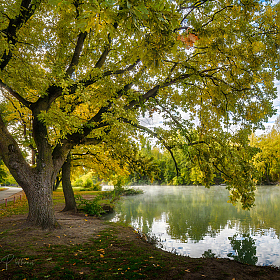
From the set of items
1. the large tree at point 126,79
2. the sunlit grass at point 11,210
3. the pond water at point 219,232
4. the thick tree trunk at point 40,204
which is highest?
the large tree at point 126,79

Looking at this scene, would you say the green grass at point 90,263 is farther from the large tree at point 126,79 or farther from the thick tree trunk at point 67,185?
the thick tree trunk at point 67,185

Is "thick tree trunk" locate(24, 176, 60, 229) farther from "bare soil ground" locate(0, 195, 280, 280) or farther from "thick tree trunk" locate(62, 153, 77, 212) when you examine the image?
"thick tree trunk" locate(62, 153, 77, 212)

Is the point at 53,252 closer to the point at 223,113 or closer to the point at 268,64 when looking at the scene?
the point at 223,113

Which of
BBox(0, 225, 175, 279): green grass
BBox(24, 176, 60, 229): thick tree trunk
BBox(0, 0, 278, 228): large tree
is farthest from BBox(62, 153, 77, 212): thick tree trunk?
BBox(0, 225, 175, 279): green grass

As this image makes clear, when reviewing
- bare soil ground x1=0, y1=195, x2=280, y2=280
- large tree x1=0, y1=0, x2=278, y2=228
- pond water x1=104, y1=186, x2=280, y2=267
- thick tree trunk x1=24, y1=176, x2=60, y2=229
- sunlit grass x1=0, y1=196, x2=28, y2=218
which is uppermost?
large tree x1=0, y1=0, x2=278, y2=228

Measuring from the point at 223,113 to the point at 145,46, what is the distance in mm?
4850

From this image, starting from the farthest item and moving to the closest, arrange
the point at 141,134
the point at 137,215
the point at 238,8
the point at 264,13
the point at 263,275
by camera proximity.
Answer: the point at 137,215 < the point at 141,134 < the point at 264,13 < the point at 238,8 < the point at 263,275

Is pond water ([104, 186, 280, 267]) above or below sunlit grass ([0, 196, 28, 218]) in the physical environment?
below

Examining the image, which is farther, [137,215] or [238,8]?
[137,215]

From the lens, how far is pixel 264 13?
18.7 feet

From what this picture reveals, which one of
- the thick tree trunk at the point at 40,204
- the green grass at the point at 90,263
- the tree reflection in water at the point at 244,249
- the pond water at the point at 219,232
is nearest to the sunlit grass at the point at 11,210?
the thick tree trunk at the point at 40,204

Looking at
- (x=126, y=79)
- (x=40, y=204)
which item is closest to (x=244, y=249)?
(x=40, y=204)

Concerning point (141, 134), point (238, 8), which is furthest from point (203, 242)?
point (238, 8)

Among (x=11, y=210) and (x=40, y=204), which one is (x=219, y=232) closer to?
(x=40, y=204)
